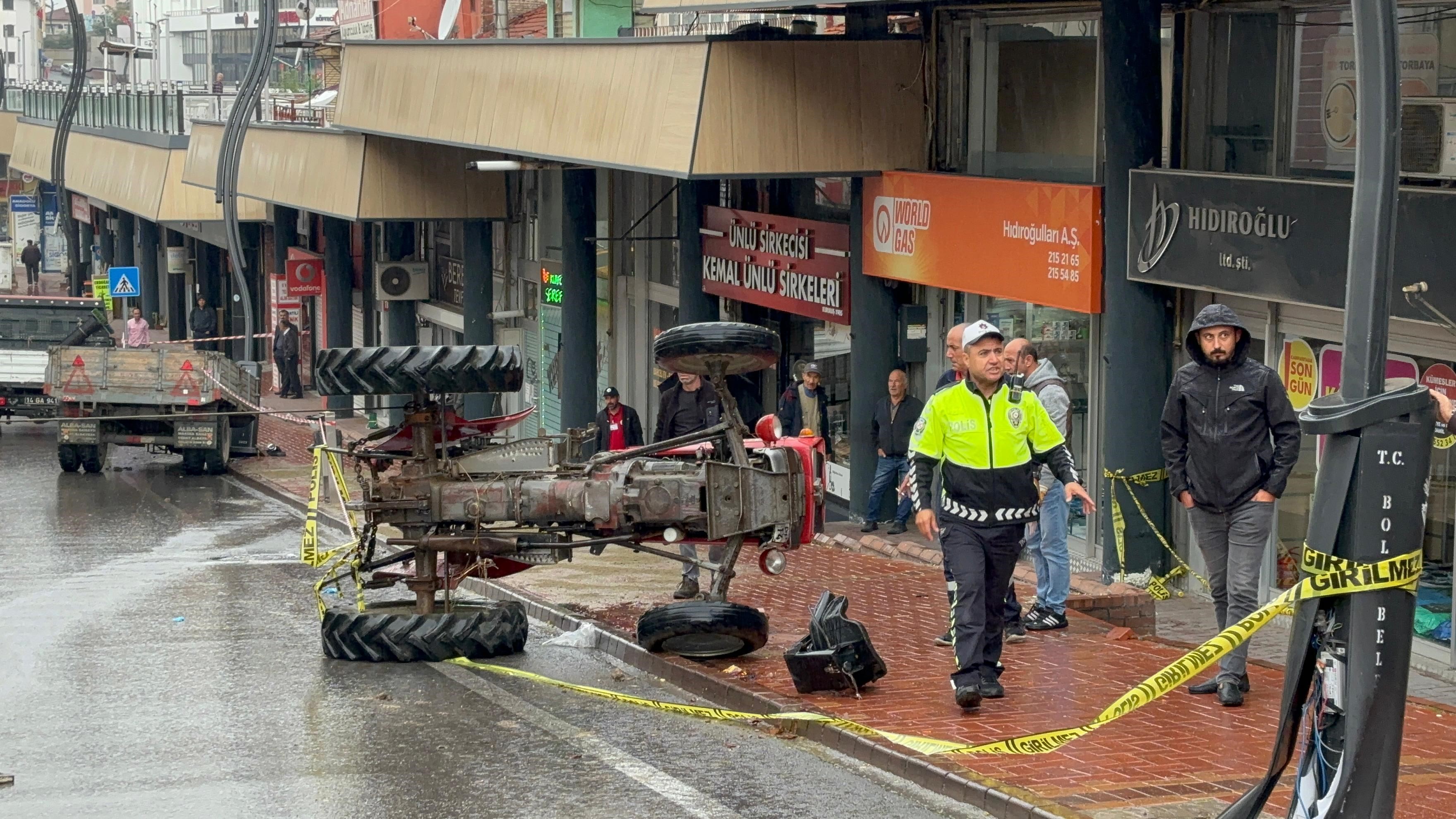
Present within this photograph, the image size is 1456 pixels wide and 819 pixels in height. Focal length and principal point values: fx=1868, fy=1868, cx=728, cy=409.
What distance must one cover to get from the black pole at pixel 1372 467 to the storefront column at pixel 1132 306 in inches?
294

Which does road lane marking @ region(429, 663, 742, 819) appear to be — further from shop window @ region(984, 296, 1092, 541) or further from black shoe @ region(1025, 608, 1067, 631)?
shop window @ region(984, 296, 1092, 541)

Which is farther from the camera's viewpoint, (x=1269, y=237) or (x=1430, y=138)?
(x=1269, y=237)

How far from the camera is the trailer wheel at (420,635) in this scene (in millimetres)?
10523

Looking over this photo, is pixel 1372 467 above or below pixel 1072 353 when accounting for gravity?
above

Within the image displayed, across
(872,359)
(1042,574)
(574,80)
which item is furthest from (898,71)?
(1042,574)

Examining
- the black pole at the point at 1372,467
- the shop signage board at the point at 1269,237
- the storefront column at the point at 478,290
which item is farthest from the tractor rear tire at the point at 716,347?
the storefront column at the point at 478,290

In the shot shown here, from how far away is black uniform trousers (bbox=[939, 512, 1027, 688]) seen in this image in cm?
850

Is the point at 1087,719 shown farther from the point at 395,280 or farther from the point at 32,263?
the point at 32,263

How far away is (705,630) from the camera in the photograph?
10016 millimetres

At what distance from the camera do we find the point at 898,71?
1670 cm

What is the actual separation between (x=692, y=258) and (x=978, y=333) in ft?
41.2

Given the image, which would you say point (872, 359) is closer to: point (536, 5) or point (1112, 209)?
point (1112, 209)

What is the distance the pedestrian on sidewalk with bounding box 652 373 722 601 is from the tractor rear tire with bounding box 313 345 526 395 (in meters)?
2.47

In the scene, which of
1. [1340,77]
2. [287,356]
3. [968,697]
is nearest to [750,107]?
[1340,77]
